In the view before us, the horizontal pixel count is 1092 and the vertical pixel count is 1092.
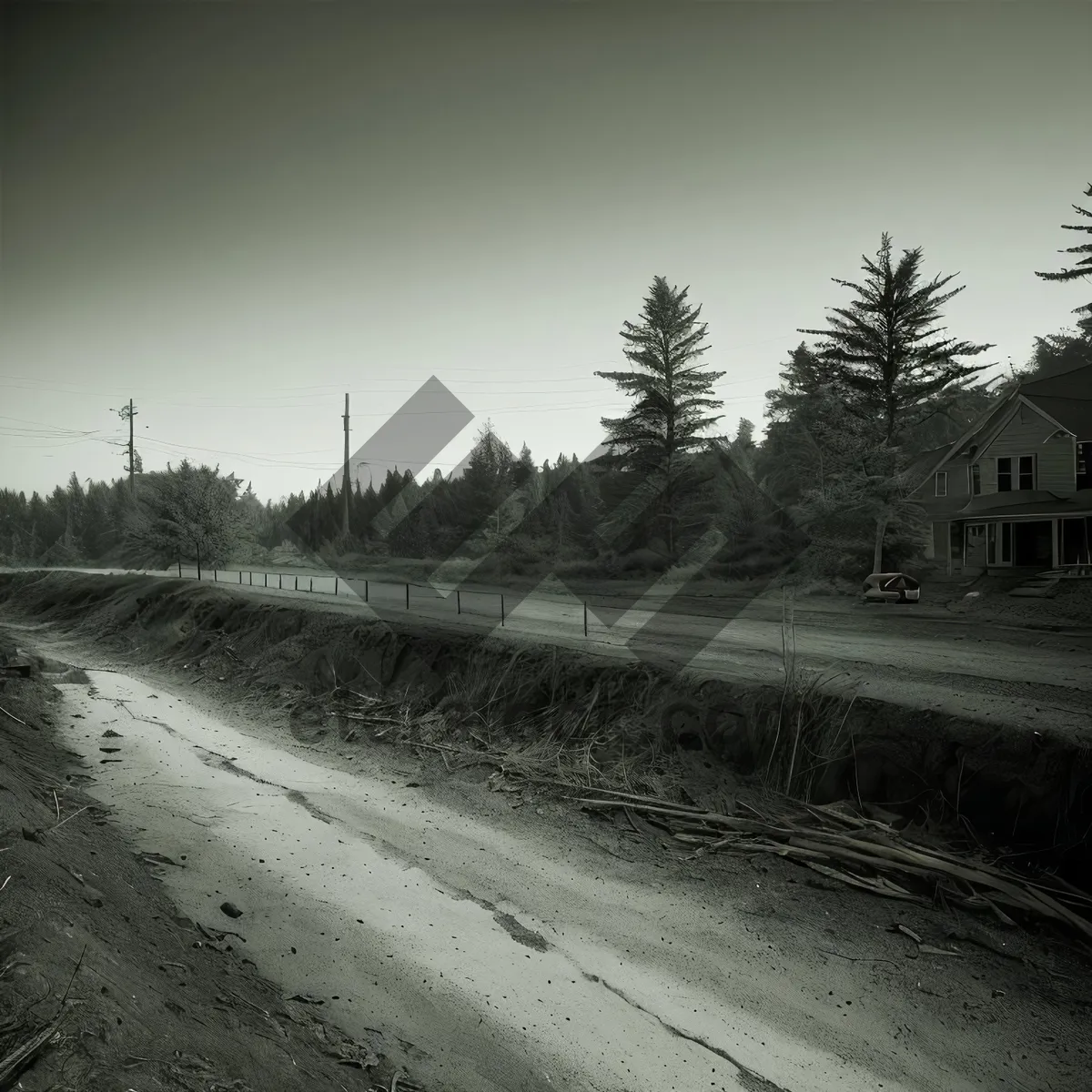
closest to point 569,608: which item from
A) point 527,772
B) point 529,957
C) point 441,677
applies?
point 441,677

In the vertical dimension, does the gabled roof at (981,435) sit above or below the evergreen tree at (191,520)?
above

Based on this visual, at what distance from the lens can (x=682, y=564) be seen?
2872 centimetres

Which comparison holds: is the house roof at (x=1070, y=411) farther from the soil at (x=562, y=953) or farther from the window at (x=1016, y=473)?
the soil at (x=562, y=953)

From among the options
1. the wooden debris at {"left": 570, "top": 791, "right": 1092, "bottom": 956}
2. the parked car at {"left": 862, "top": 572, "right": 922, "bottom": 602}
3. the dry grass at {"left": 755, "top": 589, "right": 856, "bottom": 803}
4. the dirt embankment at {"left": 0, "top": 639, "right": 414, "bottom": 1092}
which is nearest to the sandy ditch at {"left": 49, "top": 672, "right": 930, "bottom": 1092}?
the dirt embankment at {"left": 0, "top": 639, "right": 414, "bottom": 1092}

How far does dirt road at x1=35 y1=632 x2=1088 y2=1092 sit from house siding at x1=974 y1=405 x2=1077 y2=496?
63.8 ft

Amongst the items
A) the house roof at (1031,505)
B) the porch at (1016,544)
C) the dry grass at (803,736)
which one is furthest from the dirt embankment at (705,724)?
the house roof at (1031,505)

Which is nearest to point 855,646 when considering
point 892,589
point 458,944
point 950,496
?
point 892,589

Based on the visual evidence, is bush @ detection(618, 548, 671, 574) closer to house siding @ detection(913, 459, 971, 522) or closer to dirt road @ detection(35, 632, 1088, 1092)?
house siding @ detection(913, 459, 971, 522)

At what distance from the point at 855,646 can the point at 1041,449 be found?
44.7 ft

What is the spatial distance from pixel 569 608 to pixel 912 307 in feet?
61.9

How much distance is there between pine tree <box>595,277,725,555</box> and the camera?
30.9 meters

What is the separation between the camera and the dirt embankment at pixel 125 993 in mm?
3232

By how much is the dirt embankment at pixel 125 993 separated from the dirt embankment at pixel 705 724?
549 cm

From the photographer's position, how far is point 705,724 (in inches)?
391
